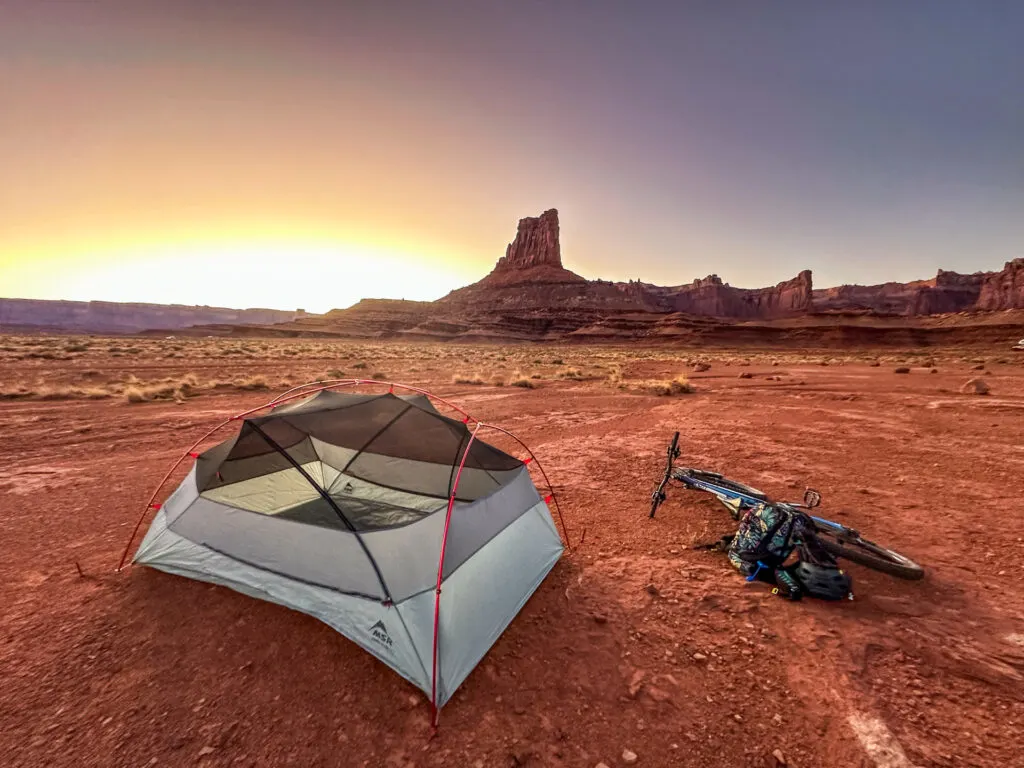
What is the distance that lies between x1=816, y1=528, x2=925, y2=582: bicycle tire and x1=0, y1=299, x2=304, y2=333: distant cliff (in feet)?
509

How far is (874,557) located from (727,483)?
2.25m

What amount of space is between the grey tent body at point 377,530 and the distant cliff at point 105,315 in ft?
496

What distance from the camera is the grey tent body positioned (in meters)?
3.73

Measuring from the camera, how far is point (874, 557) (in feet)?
16.3

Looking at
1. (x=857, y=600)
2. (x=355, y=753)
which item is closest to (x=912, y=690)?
(x=857, y=600)

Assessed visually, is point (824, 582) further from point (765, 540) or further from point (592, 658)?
point (592, 658)

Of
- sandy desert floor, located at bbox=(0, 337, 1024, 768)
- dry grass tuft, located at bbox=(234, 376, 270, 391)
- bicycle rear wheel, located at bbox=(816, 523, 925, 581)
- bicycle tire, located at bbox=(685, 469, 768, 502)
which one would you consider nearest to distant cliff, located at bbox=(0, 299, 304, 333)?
dry grass tuft, located at bbox=(234, 376, 270, 391)

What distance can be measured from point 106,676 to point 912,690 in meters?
6.60

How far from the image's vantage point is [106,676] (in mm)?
3584

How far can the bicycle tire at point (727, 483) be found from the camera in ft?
21.0

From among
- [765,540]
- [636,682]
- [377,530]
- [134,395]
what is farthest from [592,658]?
[134,395]

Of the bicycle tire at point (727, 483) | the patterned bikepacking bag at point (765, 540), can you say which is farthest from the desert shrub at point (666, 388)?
the patterned bikepacking bag at point (765, 540)

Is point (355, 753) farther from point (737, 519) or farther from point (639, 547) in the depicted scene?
point (737, 519)

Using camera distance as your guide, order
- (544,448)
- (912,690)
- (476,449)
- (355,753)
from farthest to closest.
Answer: (544,448) < (476,449) < (912,690) < (355,753)
